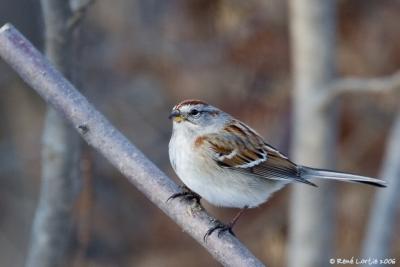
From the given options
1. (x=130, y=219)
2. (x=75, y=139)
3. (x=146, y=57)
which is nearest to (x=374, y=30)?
(x=146, y=57)

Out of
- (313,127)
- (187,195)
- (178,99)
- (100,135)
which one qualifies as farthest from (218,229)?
(178,99)

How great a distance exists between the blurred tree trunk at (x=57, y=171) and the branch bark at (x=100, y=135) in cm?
26

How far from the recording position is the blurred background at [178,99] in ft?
21.3

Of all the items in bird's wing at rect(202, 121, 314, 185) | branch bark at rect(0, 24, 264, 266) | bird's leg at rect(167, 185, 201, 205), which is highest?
branch bark at rect(0, 24, 264, 266)

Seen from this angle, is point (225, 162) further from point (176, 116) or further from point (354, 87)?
point (354, 87)

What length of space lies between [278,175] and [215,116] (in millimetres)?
432

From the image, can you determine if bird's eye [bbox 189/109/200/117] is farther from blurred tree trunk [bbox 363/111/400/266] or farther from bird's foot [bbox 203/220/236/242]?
→ blurred tree trunk [bbox 363/111/400/266]

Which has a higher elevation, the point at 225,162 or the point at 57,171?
the point at 57,171

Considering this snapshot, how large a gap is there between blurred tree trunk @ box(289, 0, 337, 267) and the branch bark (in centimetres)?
172

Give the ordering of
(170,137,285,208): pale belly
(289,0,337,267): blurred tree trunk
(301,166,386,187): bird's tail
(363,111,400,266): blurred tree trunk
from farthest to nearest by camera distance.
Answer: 1. (289,0,337,267): blurred tree trunk
2. (363,111,400,266): blurred tree trunk
3. (170,137,285,208): pale belly
4. (301,166,386,187): bird's tail

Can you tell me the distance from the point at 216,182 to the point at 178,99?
3.54 meters

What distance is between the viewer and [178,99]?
23.7ft

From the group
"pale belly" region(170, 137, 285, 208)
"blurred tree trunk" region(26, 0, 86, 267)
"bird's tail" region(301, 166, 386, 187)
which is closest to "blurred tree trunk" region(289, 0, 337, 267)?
"bird's tail" region(301, 166, 386, 187)

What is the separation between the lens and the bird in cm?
370
